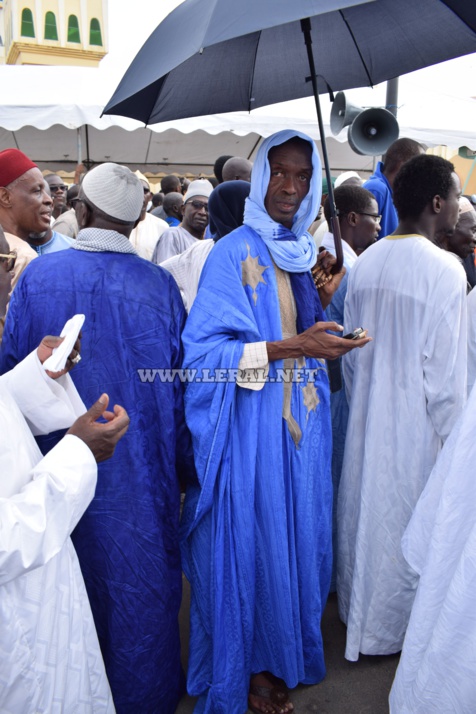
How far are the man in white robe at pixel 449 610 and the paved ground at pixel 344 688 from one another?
2.24ft

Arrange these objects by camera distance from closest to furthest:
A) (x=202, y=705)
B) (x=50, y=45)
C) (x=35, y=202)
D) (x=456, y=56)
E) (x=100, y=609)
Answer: (x=100, y=609) → (x=202, y=705) → (x=456, y=56) → (x=35, y=202) → (x=50, y=45)

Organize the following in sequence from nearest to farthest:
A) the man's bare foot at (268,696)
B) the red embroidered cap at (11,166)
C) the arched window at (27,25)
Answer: the man's bare foot at (268,696), the red embroidered cap at (11,166), the arched window at (27,25)

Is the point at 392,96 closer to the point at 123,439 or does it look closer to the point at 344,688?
the point at 123,439

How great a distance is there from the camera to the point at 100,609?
8.10 ft

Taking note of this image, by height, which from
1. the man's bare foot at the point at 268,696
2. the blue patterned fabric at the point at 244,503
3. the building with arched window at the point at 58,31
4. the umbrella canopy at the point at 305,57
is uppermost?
the building with arched window at the point at 58,31

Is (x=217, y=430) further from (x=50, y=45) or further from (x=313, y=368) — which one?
(x=50, y=45)

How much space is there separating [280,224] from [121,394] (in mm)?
980

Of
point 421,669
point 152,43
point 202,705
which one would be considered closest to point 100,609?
point 202,705

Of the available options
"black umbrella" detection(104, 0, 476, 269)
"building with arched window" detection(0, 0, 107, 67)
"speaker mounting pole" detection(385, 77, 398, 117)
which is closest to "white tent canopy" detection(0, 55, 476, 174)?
"speaker mounting pole" detection(385, 77, 398, 117)

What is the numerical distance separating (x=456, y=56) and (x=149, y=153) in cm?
786

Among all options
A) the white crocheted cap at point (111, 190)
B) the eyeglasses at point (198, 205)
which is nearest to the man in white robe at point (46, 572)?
the white crocheted cap at point (111, 190)

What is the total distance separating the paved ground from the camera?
276cm

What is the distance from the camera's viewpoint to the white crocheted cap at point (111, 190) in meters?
2.45

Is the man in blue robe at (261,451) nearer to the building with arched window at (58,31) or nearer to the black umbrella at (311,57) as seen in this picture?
the black umbrella at (311,57)
